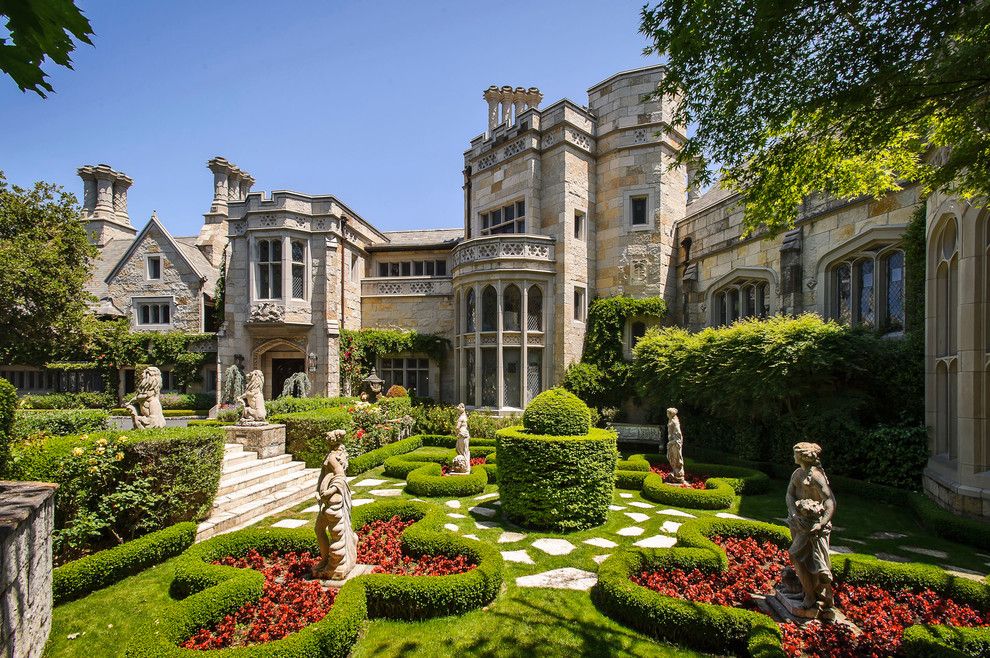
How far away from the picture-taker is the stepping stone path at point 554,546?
7.14m

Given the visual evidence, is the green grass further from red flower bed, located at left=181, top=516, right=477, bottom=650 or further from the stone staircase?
the stone staircase

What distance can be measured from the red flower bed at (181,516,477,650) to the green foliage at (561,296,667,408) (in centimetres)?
1191

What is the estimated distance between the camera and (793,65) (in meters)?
5.44

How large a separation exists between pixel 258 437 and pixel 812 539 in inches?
471

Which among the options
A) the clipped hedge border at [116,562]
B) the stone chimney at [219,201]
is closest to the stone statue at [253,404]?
the clipped hedge border at [116,562]

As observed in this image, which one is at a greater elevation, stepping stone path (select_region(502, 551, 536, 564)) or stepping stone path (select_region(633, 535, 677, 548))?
stepping stone path (select_region(502, 551, 536, 564))

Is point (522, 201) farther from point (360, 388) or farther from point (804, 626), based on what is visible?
point (804, 626)

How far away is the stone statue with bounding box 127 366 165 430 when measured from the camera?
10406 millimetres

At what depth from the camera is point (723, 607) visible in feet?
15.8

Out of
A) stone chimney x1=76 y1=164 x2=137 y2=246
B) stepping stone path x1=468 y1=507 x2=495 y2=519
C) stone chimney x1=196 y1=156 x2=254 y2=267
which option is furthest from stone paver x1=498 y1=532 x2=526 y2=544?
stone chimney x1=76 y1=164 x2=137 y2=246

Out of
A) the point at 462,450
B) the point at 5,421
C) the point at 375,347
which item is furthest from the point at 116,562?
the point at 375,347

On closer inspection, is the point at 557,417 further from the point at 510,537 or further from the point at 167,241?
the point at 167,241

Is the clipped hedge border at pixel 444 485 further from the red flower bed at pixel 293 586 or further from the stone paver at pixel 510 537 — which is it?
the stone paver at pixel 510 537

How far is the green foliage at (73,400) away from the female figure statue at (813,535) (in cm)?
3281
